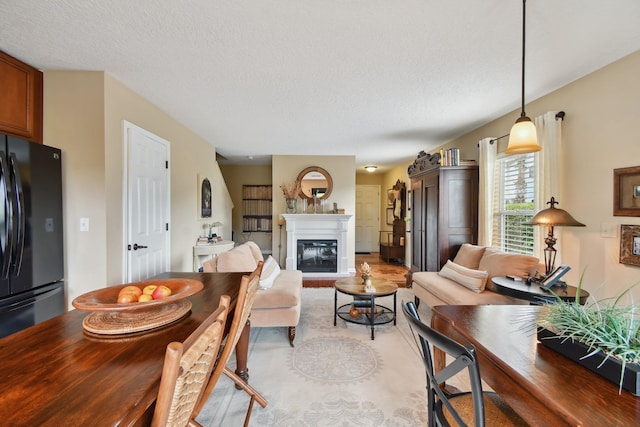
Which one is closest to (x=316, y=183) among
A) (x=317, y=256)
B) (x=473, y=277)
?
(x=317, y=256)

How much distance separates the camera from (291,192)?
5773 millimetres

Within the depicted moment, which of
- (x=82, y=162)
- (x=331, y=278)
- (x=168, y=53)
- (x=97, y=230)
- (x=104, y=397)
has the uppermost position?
(x=168, y=53)

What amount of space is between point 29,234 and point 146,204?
39.6 inches

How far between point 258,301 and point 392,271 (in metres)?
4.05

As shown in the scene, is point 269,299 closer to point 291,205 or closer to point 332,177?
point 291,205

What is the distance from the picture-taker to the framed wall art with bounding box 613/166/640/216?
209 cm

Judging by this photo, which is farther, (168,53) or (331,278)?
(331,278)

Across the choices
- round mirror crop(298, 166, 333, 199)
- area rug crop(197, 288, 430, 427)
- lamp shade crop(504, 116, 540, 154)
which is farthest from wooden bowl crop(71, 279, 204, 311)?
round mirror crop(298, 166, 333, 199)

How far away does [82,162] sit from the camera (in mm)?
2430

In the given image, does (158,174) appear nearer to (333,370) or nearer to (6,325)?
(6,325)

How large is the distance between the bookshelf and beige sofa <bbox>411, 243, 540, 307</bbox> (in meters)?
4.66

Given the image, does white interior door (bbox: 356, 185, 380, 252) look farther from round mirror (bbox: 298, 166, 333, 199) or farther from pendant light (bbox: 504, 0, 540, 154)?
pendant light (bbox: 504, 0, 540, 154)

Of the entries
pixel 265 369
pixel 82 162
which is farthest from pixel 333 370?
pixel 82 162

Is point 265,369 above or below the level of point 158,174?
below
